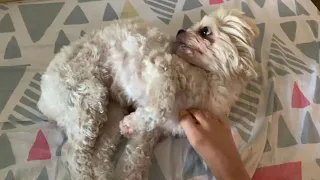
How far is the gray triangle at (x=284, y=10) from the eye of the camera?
190cm

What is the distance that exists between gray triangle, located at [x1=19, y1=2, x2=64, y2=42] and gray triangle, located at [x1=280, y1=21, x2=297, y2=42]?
33.4 inches

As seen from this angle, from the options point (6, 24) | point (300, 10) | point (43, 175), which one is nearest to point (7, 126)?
point (43, 175)

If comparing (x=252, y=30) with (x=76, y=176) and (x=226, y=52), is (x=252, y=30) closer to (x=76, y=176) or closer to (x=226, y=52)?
(x=226, y=52)

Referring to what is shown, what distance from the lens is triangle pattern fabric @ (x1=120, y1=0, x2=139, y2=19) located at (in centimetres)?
186

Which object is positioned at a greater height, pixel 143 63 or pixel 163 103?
pixel 143 63

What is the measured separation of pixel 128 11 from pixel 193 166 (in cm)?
70

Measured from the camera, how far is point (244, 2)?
192 centimetres

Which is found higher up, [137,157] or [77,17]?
[77,17]

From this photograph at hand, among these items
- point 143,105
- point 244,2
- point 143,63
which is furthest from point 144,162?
point 244,2

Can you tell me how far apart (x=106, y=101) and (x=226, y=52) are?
15.1 inches

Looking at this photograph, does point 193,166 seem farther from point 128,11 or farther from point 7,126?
point 128,11

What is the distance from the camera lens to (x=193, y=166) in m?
1.45

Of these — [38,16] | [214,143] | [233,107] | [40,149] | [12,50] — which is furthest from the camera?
[38,16]

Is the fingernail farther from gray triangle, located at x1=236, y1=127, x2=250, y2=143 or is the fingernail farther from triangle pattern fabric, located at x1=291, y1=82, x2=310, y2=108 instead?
triangle pattern fabric, located at x1=291, y1=82, x2=310, y2=108
